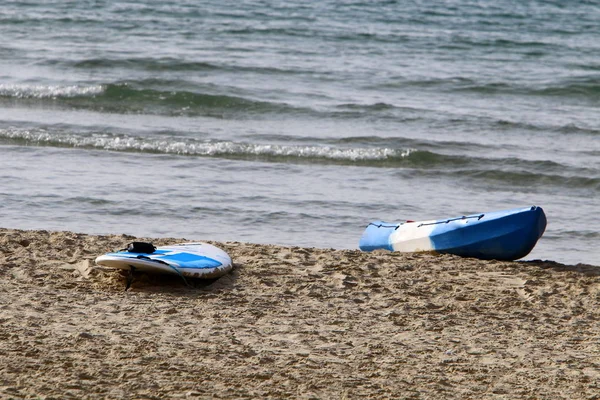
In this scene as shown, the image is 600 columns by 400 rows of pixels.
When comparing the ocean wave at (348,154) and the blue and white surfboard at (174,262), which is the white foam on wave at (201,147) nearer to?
the ocean wave at (348,154)

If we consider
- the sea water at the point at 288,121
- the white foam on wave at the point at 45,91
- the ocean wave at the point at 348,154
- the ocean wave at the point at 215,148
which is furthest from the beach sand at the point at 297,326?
the white foam on wave at the point at 45,91

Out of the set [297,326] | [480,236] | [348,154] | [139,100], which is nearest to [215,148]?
[348,154]

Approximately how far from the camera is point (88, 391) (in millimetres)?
3865

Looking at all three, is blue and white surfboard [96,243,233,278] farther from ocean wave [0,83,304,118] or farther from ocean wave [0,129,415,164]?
ocean wave [0,83,304,118]

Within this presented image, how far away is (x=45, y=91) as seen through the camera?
1287cm

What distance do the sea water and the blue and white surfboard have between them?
4.20 ft

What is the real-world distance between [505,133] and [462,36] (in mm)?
7841

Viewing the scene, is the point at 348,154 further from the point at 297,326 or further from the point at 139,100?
the point at 297,326

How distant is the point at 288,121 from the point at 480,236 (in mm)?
5812

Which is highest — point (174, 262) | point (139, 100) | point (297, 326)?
point (139, 100)

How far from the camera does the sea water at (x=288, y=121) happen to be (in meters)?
7.82

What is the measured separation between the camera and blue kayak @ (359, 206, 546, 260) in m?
6.32

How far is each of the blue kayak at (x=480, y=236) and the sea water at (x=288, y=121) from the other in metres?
0.57

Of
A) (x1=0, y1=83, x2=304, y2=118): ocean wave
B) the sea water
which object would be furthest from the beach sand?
(x1=0, y1=83, x2=304, y2=118): ocean wave
